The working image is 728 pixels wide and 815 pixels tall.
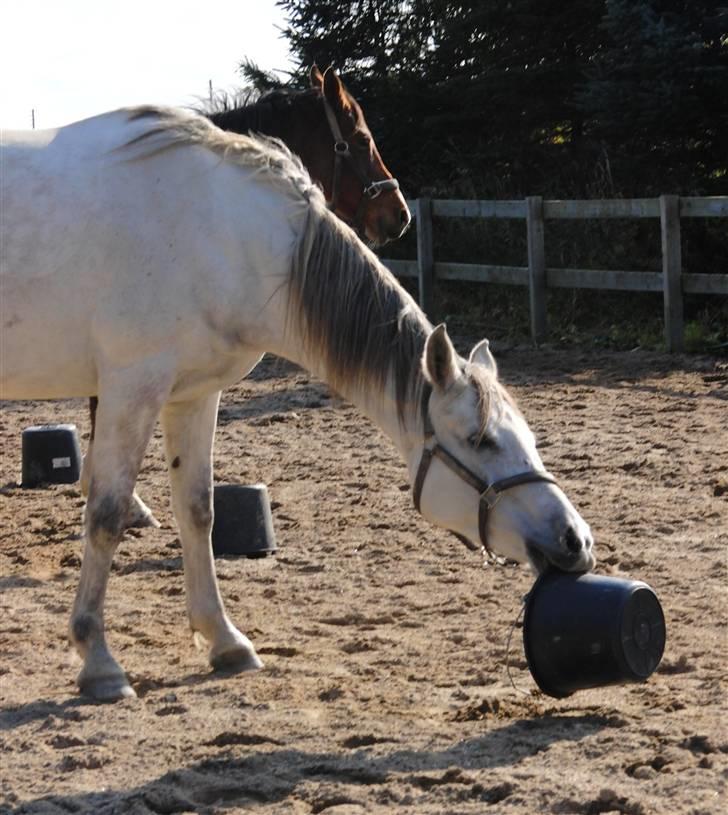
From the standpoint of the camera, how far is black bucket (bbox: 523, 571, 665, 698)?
154 inches

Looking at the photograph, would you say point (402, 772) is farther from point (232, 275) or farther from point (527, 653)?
point (232, 275)

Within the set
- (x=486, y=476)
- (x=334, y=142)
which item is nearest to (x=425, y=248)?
(x=334, y=142)

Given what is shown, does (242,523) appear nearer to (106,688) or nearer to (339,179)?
(106,688)

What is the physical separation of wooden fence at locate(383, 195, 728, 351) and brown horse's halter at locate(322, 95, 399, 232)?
462 centimetres

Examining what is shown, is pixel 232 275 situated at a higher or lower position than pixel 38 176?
lower

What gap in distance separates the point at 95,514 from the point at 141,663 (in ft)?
1.97

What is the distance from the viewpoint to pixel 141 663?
4848 millimetres

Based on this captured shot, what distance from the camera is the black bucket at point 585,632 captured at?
3.92 metres

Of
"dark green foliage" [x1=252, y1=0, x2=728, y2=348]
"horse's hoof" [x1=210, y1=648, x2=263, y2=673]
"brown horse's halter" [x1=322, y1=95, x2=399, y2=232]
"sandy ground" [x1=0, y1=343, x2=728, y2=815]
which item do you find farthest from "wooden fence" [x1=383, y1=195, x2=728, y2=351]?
"horse's hoof" [x1=210, y1=648, x2=263, y2=673]

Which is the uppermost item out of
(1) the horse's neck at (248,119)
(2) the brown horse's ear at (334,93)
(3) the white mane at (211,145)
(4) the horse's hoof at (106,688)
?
(2) the brown horse's ear at (334,93)

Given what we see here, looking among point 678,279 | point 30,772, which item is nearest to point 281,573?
point 30,772

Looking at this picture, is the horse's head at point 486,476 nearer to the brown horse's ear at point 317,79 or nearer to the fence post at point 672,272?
the brown horse's ear at point 317,79

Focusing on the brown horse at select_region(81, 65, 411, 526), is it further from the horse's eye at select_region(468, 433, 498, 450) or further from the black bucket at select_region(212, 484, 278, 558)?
the horse's eye at select_region(468, 433, 498, 450)

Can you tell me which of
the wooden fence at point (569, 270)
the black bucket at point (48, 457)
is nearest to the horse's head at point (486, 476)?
the black bucket at point (48, 457)
